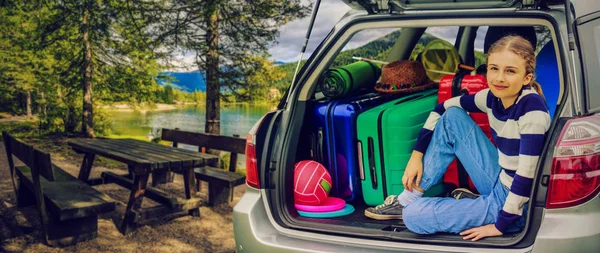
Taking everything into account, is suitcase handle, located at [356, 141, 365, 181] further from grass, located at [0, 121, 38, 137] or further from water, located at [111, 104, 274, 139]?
grass, located at [0, 121, 38, 137]

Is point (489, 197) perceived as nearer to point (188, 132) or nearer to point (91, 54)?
point (188, 132)

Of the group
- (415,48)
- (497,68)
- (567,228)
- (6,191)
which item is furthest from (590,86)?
(6,191)

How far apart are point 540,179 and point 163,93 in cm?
1511

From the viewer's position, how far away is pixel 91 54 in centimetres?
1545

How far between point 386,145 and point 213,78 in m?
8.57

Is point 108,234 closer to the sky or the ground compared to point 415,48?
closer to the ground

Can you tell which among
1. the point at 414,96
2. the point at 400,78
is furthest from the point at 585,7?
the point at 400,78

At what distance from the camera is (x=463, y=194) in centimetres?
344

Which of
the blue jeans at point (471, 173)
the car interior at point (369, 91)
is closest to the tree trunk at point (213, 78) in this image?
the car interior at point (369, 91)

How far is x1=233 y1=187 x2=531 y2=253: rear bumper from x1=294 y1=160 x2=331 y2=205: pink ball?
1.12 ft

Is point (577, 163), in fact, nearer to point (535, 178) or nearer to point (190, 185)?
point (535, 178)

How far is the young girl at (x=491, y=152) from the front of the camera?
8.77 ft

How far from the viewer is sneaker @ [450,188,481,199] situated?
11.2ft

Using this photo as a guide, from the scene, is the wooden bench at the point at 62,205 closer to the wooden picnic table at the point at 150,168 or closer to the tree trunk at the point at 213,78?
the wooden picnic table at the point at 150,168
